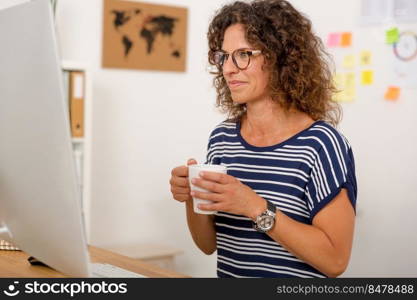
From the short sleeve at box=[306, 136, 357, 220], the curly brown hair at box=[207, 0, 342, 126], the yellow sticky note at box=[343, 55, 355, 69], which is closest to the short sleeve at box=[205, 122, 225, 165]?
the curly brown hair at box=[207, 0, 342, 126]

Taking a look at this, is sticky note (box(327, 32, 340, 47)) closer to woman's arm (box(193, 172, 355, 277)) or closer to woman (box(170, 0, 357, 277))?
woman (box(170, 0, 357, 277))

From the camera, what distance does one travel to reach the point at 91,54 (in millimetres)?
3076

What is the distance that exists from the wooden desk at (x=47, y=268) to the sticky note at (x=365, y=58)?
1.99 meters

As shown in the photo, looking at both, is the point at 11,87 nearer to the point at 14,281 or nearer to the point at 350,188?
the point at 14,281

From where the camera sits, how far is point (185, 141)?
3459 mm

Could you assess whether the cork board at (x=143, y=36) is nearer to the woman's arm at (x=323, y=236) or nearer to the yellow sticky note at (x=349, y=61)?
the yellow sticky note at (x=349, y=61)

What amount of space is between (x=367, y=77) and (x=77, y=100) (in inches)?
57.7

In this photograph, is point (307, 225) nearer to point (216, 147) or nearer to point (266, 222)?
point (266, 222)

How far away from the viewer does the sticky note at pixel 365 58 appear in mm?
3029

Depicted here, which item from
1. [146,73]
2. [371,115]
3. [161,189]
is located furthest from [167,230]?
[371,115]

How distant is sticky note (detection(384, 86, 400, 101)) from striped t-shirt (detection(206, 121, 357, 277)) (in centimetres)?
150

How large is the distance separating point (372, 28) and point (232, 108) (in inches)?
59.1

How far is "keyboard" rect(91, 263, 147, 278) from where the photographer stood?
4.01ft

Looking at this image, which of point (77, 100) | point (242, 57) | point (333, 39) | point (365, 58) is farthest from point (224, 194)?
point (333, 39)
